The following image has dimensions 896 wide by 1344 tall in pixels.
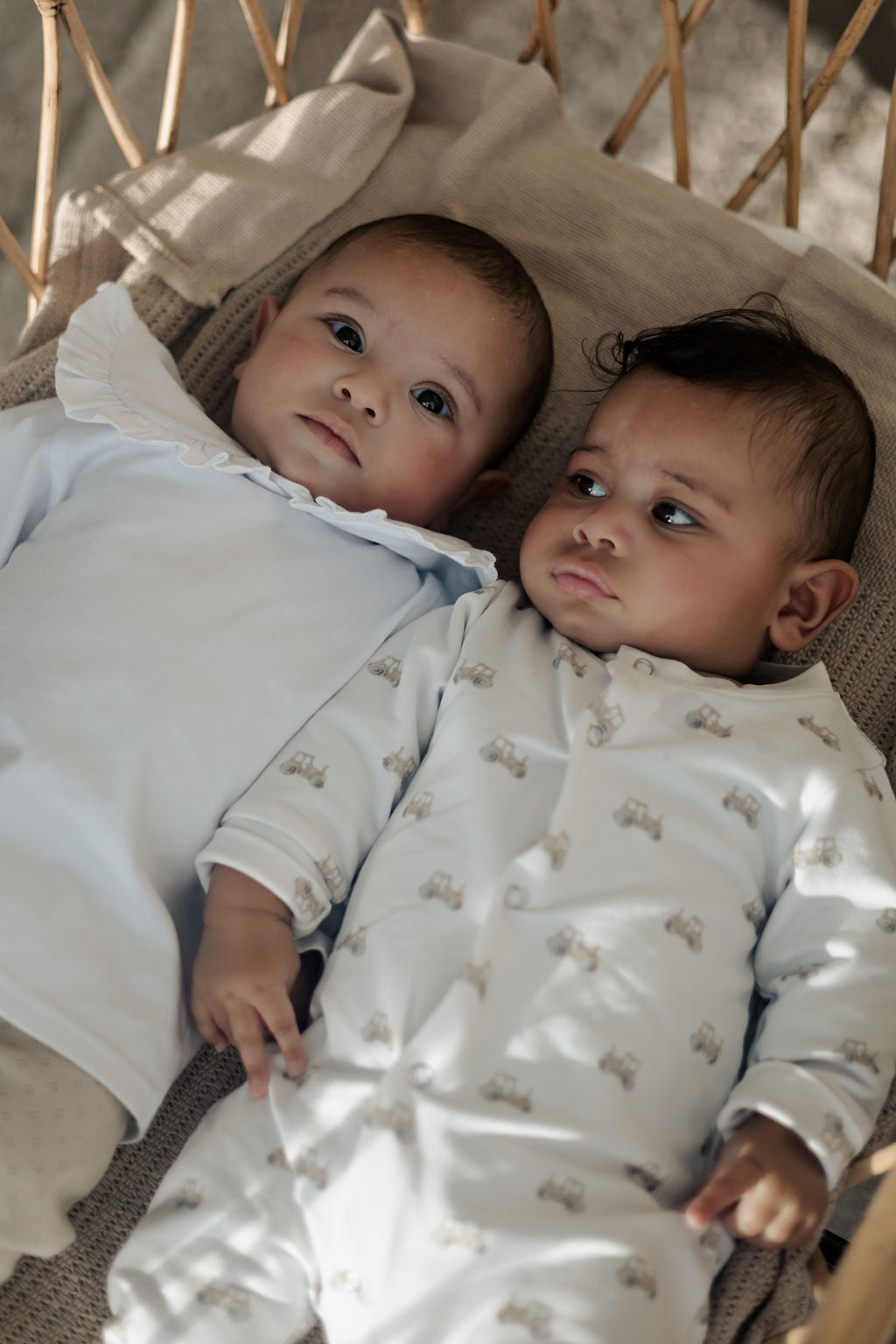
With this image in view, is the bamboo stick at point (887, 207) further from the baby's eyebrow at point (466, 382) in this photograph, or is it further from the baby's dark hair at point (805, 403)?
the baby's eyebrow at point (466, 382)

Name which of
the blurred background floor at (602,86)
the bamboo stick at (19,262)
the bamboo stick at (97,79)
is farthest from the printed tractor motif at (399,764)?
the blurred background floor at (602,86)

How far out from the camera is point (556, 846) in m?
0.96

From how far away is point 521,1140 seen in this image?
0.86 m

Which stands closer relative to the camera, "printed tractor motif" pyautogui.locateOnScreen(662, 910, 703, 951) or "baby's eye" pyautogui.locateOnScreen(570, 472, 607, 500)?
"printed tractor motif" pyautogui.locateOnScreen(662, 910, 703, 951)

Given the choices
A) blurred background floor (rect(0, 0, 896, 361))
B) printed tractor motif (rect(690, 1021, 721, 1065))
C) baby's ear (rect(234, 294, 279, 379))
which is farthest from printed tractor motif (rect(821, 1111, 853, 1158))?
blurred background floor (rect(0, 0, 896, 361))

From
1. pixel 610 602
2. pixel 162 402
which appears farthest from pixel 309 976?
pixel 162 402

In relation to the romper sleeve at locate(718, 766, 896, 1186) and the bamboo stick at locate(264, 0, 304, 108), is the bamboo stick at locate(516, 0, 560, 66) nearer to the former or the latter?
the bamboo stick at locate(264, 0, 304, 108)

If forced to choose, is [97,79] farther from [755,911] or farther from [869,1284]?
[869,1284]

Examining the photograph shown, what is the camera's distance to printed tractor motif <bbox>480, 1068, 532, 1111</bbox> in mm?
877

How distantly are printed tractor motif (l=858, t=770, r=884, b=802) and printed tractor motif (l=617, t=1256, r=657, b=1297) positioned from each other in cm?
42

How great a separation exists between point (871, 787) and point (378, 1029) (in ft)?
1.53

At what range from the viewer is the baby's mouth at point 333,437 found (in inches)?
45.4

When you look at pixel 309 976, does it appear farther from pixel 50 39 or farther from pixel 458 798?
pixel 50 39

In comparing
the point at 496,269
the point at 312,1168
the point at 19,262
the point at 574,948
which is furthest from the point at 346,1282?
the point at 19,262
